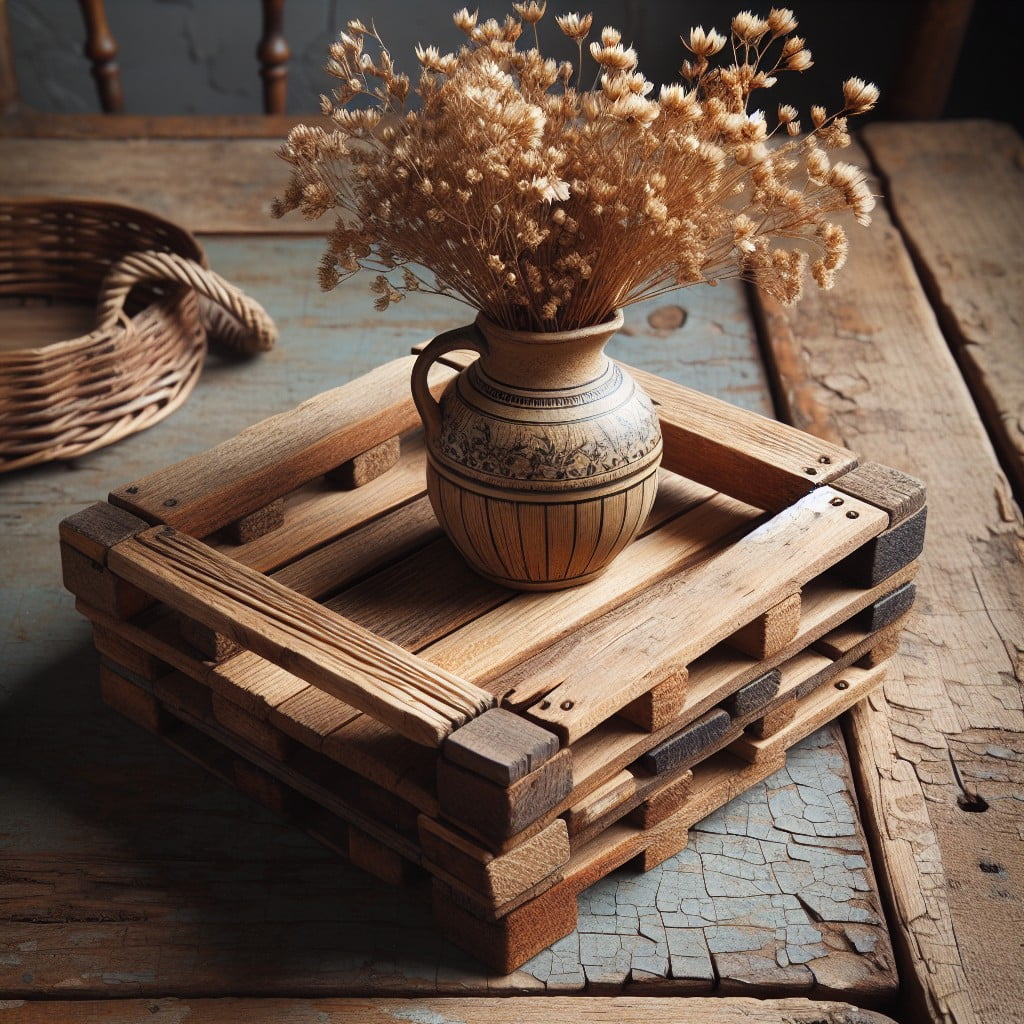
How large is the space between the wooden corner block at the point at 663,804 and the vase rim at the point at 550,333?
42 cm

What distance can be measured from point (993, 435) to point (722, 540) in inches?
29.0

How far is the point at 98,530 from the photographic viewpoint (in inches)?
52.4

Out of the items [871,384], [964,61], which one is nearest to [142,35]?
[964,61]

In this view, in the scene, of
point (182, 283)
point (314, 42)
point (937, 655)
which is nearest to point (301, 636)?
point (937, 655)

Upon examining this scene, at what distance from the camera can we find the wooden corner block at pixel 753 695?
4.26 feet

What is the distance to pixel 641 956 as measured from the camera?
1.20 m

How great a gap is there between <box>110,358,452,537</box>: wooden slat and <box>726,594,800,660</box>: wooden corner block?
49 cm

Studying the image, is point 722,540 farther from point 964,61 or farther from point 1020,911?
point 964,61

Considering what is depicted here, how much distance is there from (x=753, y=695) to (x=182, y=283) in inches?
43.4

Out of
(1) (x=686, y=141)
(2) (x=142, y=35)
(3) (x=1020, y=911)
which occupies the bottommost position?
(2) (x=142, y=35)

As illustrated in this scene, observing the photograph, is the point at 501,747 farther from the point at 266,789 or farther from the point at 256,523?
the point at 256,523

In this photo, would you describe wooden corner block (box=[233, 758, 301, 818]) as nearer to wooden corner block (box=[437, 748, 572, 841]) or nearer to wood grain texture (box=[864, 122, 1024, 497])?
wooden corner block (box=[437, 748, 572, 841])

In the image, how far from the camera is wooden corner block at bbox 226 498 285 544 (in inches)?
57.3

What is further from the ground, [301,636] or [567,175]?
[567,175]
